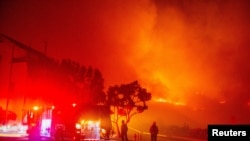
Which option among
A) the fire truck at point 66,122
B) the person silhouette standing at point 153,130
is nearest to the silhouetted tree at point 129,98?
the fire truck at point 66,122

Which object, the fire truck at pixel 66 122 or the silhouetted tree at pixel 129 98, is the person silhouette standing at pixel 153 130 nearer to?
the fire truck at pixel 66 122

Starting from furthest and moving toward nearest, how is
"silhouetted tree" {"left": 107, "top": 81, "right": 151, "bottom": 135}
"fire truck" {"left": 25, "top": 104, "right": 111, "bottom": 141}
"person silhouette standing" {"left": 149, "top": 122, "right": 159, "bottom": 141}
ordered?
"silhouetted tree" {"left": 107, "top": 81, "right": 151, "bottom": 135}, "person silhouette standing" {"left": 149, "top": 122, "right": 159, "bottom": 141}, "fire truck" {"left": 25, "top": 104, "right": 111, "bottom": 141}

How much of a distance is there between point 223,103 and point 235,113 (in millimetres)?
4592

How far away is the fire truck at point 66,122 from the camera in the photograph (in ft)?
82.8

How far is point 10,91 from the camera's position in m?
47.8

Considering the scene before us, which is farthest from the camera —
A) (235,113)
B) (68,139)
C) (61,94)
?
(235,113)

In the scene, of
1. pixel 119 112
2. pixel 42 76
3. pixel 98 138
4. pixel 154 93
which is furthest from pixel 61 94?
pixel 154 93

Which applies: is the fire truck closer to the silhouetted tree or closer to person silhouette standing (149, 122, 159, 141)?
person silhouette standing (149, 122, 159, 141)

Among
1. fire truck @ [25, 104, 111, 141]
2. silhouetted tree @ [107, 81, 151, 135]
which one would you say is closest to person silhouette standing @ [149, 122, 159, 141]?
fire truck @ [25, 104, 111, 141]

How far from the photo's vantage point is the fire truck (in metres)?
25.2

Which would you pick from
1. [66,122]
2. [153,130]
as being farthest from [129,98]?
[66,122]

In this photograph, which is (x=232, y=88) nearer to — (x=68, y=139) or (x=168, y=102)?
(x=168, y=102)

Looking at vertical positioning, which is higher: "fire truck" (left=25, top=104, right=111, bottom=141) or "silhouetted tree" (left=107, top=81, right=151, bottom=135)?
"silhouetted tree" (left=107, top=81, right=151, bottom=135)

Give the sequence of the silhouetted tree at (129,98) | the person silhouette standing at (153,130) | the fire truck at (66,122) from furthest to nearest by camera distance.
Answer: the silhouetted tree at (129,98) < the person silhouette standing at (153,130) < the fire truck at (66,122)
